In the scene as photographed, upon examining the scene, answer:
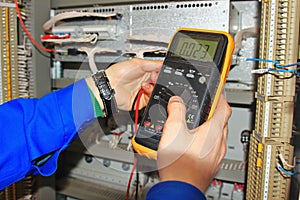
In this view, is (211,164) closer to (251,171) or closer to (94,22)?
(251,171)

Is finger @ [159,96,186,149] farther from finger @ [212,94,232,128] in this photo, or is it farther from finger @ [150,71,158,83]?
finger @ [150,71,158,83]

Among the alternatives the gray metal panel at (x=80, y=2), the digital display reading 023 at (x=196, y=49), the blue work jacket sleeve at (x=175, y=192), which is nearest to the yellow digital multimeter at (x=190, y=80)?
the digital display reading 023 at (x=196, y=49)

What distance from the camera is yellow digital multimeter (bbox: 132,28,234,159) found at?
718mm

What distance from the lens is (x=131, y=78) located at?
944 millimetres

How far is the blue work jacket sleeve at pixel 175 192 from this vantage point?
0.56 metres

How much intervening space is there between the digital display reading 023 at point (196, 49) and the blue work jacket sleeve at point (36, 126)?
293 millimetres

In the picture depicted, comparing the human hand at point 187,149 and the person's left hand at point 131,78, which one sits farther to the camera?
the person's left hand at point 131,78

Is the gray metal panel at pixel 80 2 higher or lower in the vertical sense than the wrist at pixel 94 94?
higher

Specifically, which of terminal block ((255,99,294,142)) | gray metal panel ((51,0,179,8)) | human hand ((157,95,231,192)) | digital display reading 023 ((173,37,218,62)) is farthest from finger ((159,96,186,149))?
gray metal panel ((51,0,179,8))

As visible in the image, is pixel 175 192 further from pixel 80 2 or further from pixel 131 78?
pixel 80 2

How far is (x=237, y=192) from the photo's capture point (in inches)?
43.0

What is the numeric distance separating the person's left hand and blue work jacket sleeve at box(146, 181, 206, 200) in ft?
1.14

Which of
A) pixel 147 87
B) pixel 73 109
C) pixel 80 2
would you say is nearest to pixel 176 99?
pixel 147 87

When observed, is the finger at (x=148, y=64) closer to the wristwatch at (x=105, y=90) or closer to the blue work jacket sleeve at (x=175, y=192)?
the wristwatch at (x=105, y=90)
